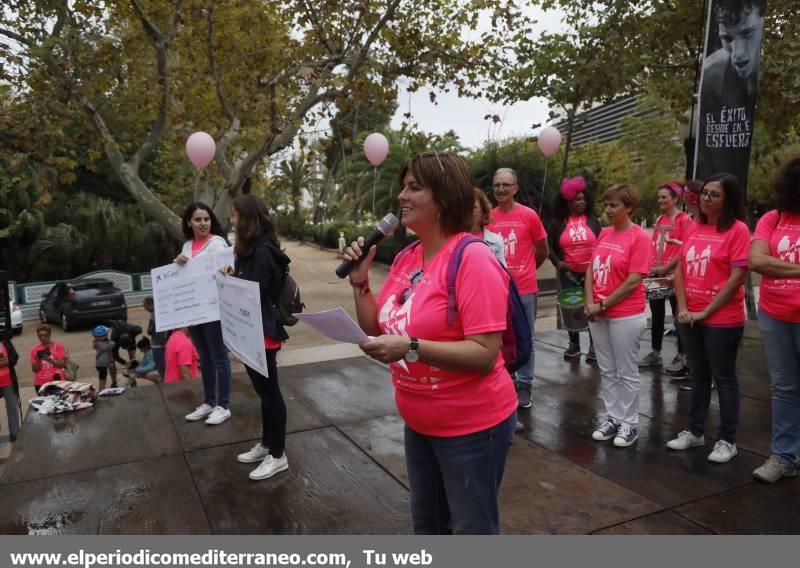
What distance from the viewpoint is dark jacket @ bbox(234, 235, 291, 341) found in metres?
3.76

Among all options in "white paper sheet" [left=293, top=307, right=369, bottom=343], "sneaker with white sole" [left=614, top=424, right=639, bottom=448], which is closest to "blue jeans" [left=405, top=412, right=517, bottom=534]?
"white paper sheet" [left=293, top=307, right=369, bottom=343]

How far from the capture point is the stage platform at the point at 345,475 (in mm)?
3355

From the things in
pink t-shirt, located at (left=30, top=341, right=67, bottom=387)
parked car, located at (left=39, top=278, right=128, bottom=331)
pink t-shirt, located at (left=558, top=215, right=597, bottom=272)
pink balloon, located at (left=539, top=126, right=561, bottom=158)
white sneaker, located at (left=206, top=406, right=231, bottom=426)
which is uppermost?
pink balloon, located at (left=539, top=126, right=561, bottom=158)

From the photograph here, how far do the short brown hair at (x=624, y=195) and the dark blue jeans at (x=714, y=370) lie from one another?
2.93 feet

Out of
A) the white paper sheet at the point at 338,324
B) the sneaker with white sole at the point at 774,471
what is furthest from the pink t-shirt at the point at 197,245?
the sneaker with white sole at the point at 774,471

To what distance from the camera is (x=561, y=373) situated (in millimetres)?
6281

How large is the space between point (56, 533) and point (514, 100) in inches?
364

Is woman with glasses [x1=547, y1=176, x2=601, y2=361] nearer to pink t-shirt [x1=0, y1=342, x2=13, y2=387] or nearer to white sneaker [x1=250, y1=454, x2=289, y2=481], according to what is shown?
white sneaker [x1=250, y1=454, x2=289, y2=481]

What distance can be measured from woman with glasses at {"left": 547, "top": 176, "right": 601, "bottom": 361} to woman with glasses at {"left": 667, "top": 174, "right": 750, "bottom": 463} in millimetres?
2238

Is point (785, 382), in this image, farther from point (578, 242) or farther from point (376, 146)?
point (376, 146)

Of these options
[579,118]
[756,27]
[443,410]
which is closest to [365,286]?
[443,410]

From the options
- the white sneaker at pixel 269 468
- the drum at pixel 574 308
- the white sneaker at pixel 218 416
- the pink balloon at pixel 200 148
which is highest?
the pink balloon at pixel 200 148

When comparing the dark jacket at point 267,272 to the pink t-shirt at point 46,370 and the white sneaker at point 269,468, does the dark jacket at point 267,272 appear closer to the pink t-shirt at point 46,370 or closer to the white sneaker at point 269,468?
the white sneaker at point 269,468

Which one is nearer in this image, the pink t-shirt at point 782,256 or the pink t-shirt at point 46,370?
the pink t-shirt at point 782,256
